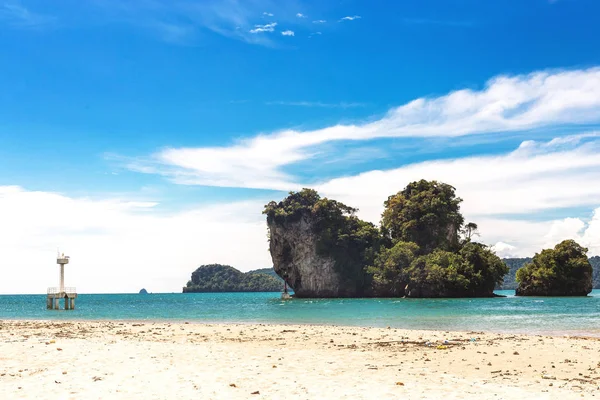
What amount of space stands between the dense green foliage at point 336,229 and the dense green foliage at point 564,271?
2882cm

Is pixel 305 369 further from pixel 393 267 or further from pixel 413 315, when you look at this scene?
pixel 393 267

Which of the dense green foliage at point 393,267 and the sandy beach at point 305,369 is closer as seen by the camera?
the sandy beach at point 305,369

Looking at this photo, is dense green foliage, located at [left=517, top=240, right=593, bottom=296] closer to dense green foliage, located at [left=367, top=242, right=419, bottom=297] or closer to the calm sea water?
dense green foliage, located at [left=367, top=242, right=419, bottom=297]

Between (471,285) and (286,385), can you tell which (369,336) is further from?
(471,285)

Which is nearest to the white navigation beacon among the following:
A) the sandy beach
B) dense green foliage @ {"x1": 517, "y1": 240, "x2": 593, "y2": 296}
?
the sandy beach

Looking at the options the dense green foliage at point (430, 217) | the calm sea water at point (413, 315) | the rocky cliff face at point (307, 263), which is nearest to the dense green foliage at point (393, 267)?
the dense green foliage at point (430, 217)

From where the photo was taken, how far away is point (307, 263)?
4158 inches

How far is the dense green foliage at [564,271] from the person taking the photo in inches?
3588

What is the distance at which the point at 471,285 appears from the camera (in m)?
88.9

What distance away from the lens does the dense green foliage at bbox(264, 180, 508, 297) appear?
88.6m

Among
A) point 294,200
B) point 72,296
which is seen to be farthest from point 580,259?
point 72,296

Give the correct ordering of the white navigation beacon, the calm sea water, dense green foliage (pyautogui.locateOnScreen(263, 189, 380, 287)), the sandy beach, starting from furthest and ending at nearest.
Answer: dense green foliage (pyautogui.locateOnScreen(263, 189, 380, 287))
the white navigation beacon
the calm sea water
the sandy beach

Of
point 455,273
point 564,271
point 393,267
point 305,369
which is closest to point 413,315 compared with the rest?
point 305,369

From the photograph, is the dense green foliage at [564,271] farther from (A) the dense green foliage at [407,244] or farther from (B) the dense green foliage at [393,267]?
(B) the dense green foliage at [393,267]
